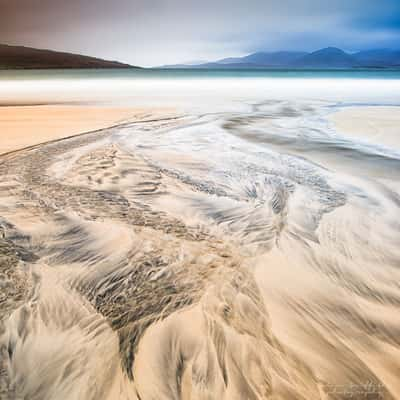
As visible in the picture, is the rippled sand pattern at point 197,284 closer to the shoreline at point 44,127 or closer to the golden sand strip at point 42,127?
the shoreline at point 44,127

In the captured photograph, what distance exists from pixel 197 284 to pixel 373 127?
6.65 meters

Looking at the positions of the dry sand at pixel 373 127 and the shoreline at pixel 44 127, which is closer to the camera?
the shoreline at pixel 44 127

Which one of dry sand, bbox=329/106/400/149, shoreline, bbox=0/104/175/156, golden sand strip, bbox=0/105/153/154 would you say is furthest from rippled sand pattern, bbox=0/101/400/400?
dry sand, bbox=329/106/400/149

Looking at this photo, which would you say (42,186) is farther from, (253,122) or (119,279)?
(253,122)

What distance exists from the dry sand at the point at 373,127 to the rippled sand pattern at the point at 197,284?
92.9 inches

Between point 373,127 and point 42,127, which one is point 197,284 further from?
point 373,127

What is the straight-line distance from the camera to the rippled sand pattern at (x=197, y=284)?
1399mm

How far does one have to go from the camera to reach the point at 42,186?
3.22 metres

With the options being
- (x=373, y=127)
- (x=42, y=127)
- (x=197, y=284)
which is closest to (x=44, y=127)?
(x=42, y=127)

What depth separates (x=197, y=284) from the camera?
192 cm

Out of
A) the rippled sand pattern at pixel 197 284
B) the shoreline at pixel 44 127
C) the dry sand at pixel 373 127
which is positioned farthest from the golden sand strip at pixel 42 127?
the dry sand at pixel 373 127

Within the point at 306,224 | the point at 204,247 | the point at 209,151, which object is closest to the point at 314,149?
the point at 209,151

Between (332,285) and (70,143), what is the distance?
4389 mm

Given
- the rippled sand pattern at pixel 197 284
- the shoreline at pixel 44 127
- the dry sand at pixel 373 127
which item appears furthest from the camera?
the dry sand at pixel 373 127
